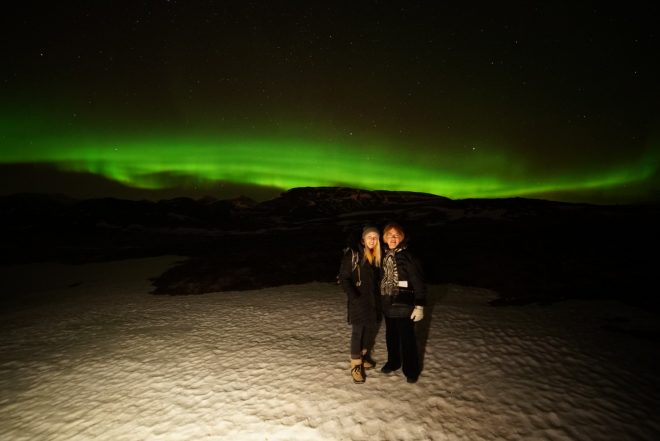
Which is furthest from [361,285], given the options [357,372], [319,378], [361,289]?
[319,378]

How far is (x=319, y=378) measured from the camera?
21.5ft

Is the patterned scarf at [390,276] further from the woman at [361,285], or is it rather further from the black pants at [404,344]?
the black pants at [404,344]

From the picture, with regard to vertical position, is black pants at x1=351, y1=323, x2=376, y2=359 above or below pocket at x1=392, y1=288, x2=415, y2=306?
below

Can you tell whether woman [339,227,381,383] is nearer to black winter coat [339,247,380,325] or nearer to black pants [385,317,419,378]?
black winter coat [339,247,380,325]

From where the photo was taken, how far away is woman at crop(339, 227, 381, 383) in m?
5.62

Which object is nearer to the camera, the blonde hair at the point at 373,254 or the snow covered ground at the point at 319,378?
the snow covered ground at the point at 319,378

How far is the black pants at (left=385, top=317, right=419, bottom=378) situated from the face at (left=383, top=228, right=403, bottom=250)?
136cm

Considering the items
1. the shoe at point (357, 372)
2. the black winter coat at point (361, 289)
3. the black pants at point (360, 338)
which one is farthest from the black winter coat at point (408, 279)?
the shoe at point (357, 372)

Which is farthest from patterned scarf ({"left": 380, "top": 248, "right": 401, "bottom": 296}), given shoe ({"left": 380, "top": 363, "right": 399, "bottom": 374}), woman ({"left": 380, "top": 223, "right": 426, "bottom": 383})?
shoe ({"left": 380, "top": 363, "right": 399, "bottom": 374})

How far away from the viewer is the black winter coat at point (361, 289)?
564cm

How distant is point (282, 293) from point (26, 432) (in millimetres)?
10633

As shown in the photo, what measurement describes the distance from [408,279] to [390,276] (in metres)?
0.32

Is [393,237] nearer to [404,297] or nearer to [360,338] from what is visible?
[404,297]

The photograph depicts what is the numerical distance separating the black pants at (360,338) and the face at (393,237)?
1680 mm
